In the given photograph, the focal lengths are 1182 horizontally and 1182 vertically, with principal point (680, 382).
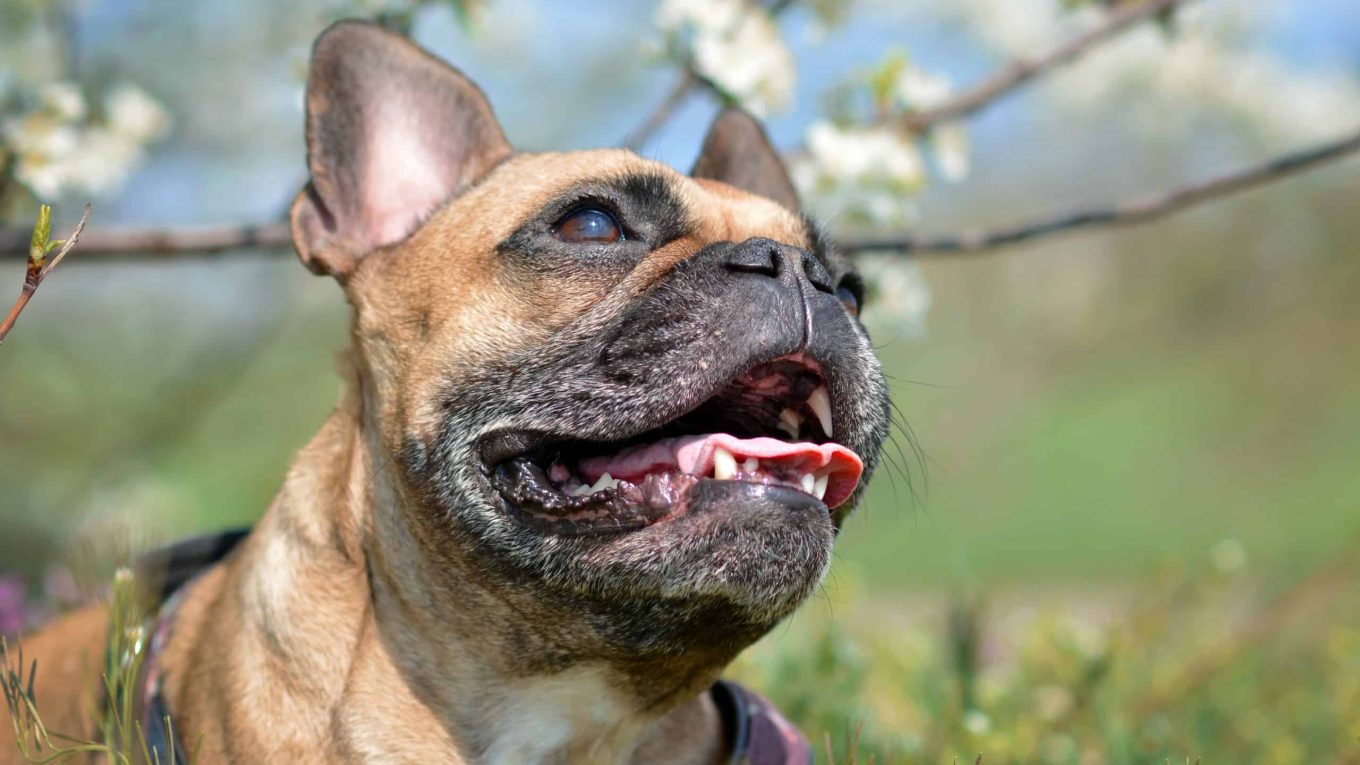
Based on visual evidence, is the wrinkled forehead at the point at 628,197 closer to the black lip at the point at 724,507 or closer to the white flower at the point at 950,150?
the black lip at the point at 724,507

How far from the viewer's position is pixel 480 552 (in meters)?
2.46

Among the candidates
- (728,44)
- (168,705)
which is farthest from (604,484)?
(728,44)

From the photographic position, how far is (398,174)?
3.28m

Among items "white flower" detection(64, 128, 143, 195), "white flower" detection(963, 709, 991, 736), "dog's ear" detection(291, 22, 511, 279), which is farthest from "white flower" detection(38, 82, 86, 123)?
"white flower" detection(963, 709, 991, 736)

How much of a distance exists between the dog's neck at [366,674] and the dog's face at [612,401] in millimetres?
91

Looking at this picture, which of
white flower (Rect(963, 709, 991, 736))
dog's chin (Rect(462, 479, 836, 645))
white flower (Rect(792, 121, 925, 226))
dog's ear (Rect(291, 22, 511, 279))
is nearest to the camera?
dog's chin (Rect(462, 479, 836, 645))

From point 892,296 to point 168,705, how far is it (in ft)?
10.3

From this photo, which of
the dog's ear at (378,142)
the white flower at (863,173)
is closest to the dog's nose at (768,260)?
the dog's ear at (378,142)

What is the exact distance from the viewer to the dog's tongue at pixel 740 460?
235 centimetres

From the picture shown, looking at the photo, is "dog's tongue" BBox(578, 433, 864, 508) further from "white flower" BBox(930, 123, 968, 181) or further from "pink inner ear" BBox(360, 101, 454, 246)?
"white flower" BBox(930, 123, 968, 181)

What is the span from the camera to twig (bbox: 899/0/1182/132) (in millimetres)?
4465

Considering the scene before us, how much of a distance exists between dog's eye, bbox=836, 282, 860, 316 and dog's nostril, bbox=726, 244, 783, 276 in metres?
0.70

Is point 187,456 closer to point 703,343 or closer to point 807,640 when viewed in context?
point 807,640

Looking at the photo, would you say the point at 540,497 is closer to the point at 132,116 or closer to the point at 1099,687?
the point at 1099,687
